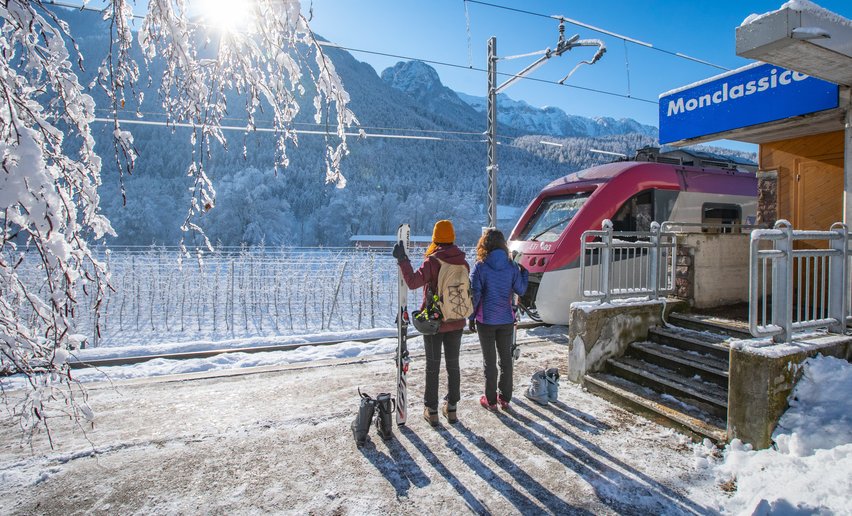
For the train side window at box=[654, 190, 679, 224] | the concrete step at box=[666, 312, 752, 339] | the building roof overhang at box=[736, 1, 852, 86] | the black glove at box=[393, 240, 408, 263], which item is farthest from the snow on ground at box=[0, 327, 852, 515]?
the train side window at box=[654, 190, 679, 224]

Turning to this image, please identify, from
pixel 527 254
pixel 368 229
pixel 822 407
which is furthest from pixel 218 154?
pixel 822 407

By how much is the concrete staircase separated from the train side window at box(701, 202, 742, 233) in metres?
5.12

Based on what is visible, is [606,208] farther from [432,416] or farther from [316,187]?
[316,187]

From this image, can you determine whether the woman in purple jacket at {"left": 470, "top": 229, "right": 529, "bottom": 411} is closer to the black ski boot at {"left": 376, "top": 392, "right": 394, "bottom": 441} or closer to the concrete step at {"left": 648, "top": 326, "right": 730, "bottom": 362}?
the black ski boot at {"left": 376, "top": 392, "right": 394, "bottom": 441}

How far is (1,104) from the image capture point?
1575mm

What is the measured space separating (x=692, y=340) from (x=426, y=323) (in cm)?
331

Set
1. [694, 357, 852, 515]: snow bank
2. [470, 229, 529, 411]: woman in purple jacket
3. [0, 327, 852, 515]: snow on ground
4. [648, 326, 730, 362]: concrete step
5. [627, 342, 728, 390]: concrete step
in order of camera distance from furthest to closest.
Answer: [648, 326, 730, 362]: concrete step
[627, 342, 728, 390]: concrete step
[470, 229, 529, 411]: woman in purple jacket
[0, 327, 852, 515]: snow on ground
[694, 357, 852, 515]: snow bank

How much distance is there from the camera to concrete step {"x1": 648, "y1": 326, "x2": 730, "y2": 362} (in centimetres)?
473

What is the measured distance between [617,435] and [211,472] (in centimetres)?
343

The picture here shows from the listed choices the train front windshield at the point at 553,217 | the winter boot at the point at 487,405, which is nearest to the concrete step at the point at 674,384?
the winter boot at the point at 487,405

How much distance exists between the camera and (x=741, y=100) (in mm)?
5766

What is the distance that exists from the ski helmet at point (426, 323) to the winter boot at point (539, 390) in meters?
→ 1.53

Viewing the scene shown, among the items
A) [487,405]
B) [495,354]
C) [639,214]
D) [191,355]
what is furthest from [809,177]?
[191,355]

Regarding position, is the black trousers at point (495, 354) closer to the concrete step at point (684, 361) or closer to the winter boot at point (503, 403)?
the winter boot at point (503, 403)
